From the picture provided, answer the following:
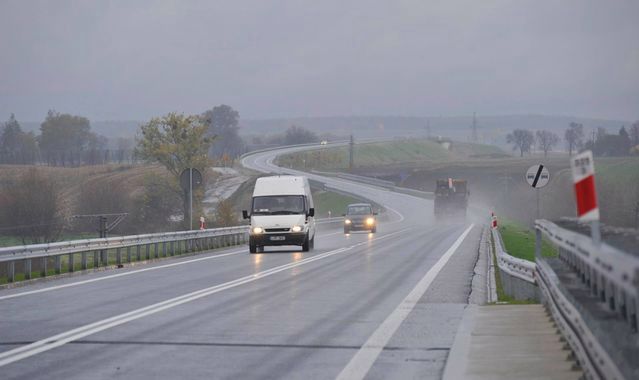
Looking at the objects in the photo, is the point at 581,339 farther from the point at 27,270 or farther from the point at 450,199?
the point at 450,199

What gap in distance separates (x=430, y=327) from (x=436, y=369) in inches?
152

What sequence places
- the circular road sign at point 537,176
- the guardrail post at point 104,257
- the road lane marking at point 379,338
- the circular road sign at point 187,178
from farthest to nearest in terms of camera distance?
the circular road sign at point 187,178 → the circular road sign at point 537,176 → the guardrail post at point 104,257 → the road lane marking at point 379,338

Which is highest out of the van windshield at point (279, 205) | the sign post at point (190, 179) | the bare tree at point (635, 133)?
the bare tree at point (635, 133)

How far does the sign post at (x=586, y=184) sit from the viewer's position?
773cm

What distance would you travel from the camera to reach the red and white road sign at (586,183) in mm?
→ 7730

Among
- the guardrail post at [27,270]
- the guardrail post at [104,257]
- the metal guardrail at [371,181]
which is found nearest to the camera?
the guardrail post at [27,270]

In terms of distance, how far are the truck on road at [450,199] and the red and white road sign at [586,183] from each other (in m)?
86.8

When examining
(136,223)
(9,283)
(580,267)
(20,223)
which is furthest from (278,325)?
(136,223)

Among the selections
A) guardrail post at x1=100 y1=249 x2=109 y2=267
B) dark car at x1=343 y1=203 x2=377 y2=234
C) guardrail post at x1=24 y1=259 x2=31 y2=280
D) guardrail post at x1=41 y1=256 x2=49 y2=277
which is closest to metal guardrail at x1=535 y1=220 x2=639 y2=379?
guardrail post at x1=24 y1=259 x2=31 y2=280

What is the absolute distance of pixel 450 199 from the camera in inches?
3733

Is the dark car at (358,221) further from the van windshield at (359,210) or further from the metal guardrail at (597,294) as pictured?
→ the metal guardrail at (597,294)

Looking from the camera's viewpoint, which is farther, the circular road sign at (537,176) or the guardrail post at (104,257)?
the circular road sign at (537,176)

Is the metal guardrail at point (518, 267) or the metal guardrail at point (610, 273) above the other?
the metal guardrail at point (610, 273)

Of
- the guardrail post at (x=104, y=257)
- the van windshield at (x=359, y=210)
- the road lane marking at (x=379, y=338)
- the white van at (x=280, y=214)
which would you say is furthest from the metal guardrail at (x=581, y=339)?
the van windshield at (x=359, y=210)
